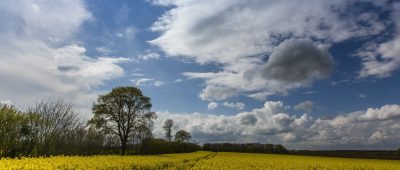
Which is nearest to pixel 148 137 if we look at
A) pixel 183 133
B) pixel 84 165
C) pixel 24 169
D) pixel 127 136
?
pixel 127 136

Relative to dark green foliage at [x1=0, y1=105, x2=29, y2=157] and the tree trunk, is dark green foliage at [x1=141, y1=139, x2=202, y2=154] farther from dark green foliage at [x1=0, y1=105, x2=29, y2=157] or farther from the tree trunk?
dark green foliage at [x1=0, y1=105, x2=29, y2=157]

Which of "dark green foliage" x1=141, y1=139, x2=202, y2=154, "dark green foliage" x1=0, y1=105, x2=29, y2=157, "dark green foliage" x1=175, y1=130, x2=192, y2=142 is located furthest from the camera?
"dark green foliage" x1=175, y1=130, x2=192, y2=142

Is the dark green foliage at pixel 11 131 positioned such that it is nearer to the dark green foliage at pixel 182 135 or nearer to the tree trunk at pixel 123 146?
the tree trunk at pixel 123 146

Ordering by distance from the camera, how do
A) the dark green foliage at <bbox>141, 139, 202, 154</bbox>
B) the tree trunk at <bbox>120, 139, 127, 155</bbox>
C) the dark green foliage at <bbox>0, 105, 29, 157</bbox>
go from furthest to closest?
the dark green foliage at <bbox>141, 139, 202, 154</bbox>
the tree trunk at <bbox>120, 139, 127, 155</bbox>
the dark green foliage at <bbox>0, 105, 29, 157</bbox>

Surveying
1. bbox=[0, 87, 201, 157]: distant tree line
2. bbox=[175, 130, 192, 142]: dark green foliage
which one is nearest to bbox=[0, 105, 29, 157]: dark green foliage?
bbox=[0, 87, 201, 157]: distant tree line

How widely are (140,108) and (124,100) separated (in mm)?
2791

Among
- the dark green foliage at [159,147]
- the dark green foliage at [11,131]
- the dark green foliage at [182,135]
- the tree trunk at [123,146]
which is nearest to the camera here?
the dark green foliage at [11,131]

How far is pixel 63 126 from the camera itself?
1919 inches

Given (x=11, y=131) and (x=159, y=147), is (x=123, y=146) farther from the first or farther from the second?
(x=11, y=131)

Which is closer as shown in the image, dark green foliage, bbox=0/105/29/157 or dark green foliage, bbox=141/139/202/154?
dark green foliage, bbox=0/105/29/157

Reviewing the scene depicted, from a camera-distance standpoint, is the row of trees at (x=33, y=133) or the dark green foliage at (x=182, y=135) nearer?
the row of trees at (x=33, y=133)

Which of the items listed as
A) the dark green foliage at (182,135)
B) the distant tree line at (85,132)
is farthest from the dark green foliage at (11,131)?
the dark green foliage at (182,135)

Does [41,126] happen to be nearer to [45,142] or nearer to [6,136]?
[45,142]

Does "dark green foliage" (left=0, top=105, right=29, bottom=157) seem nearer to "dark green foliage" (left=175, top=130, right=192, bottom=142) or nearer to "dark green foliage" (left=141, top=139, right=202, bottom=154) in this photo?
"dark green foliage" (left=141, top=139, right=202, bottom=154)
